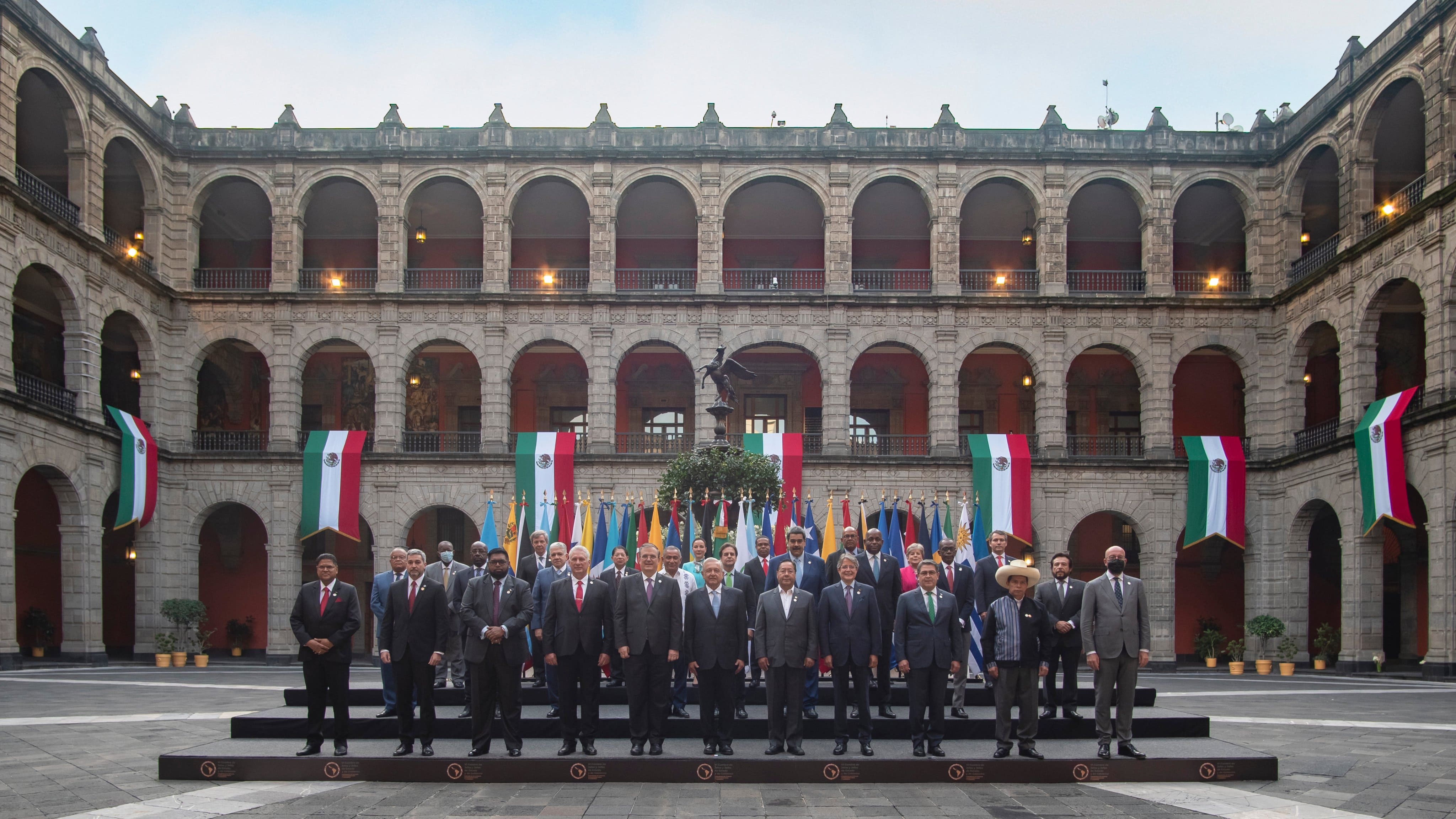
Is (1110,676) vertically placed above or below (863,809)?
above

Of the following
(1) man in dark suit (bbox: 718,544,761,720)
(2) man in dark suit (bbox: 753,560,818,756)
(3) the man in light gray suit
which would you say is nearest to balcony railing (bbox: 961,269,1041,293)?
(1) man in dark suit (bbox: 718,544,761,720)

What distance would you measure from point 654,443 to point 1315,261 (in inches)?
696

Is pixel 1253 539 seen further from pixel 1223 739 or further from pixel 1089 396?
pixel 1223 739

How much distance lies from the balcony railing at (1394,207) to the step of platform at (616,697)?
53.4 ft

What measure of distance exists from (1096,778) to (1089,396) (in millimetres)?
25415

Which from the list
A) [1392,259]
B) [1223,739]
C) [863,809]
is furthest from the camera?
[1392,259]

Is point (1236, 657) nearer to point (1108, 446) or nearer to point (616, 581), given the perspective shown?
point (1108, 446)

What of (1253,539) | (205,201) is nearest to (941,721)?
(1253,539)

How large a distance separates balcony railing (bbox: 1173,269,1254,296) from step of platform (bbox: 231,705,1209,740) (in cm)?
2176

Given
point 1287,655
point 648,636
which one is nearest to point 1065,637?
point 648,636

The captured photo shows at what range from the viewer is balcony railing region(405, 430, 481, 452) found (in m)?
32.3

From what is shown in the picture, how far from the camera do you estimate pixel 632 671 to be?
10.8 metres

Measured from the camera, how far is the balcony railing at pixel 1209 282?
104 feet

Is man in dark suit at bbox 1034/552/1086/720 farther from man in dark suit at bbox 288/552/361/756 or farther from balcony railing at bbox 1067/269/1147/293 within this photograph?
balcony railing at bbox 1067/269/1147/293
